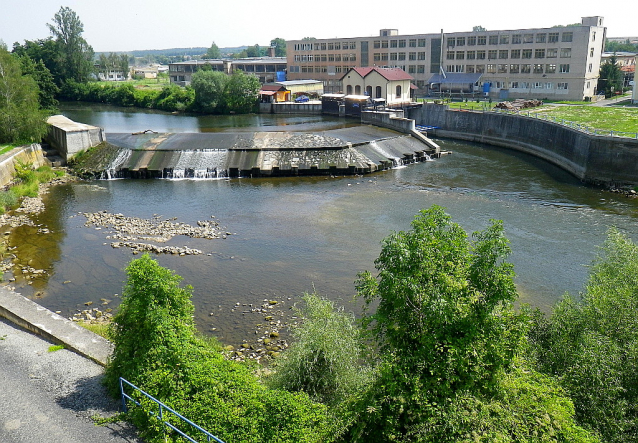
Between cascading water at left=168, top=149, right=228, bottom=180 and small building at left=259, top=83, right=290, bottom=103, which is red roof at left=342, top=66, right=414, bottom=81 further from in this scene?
cascading water at left=168, top=149, right=228, bottom=180

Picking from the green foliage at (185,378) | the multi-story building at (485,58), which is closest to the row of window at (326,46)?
the multi-story building at (485,58)

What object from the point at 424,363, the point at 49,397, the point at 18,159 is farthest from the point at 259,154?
the point at 424,363

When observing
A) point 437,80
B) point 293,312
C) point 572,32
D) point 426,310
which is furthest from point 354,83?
point 426,310

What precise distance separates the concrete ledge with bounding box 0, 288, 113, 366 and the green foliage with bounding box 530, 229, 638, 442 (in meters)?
12.6

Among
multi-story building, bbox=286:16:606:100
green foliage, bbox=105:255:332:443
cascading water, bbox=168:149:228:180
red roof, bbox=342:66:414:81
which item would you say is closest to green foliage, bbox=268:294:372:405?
green foliage, bbox=105:255:332:443

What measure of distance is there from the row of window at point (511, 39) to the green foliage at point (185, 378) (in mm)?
83057

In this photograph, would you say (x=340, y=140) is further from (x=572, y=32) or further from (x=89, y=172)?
(x=572, y=32)

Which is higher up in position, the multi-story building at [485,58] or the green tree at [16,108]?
the multi-story building at [485,58]

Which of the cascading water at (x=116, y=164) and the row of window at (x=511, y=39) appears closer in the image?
the cascading water at (x=116, y=164)

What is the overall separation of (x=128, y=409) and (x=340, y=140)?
4317 centimetres

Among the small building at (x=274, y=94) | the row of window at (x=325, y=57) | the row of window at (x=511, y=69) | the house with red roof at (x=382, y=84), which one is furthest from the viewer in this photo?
the row of window at (x=325, y=57)

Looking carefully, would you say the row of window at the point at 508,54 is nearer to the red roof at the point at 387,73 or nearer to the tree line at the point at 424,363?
the red roof at the point at 387,73

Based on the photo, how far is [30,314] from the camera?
19.0 m

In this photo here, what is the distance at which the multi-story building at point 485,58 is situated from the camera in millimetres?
81188
